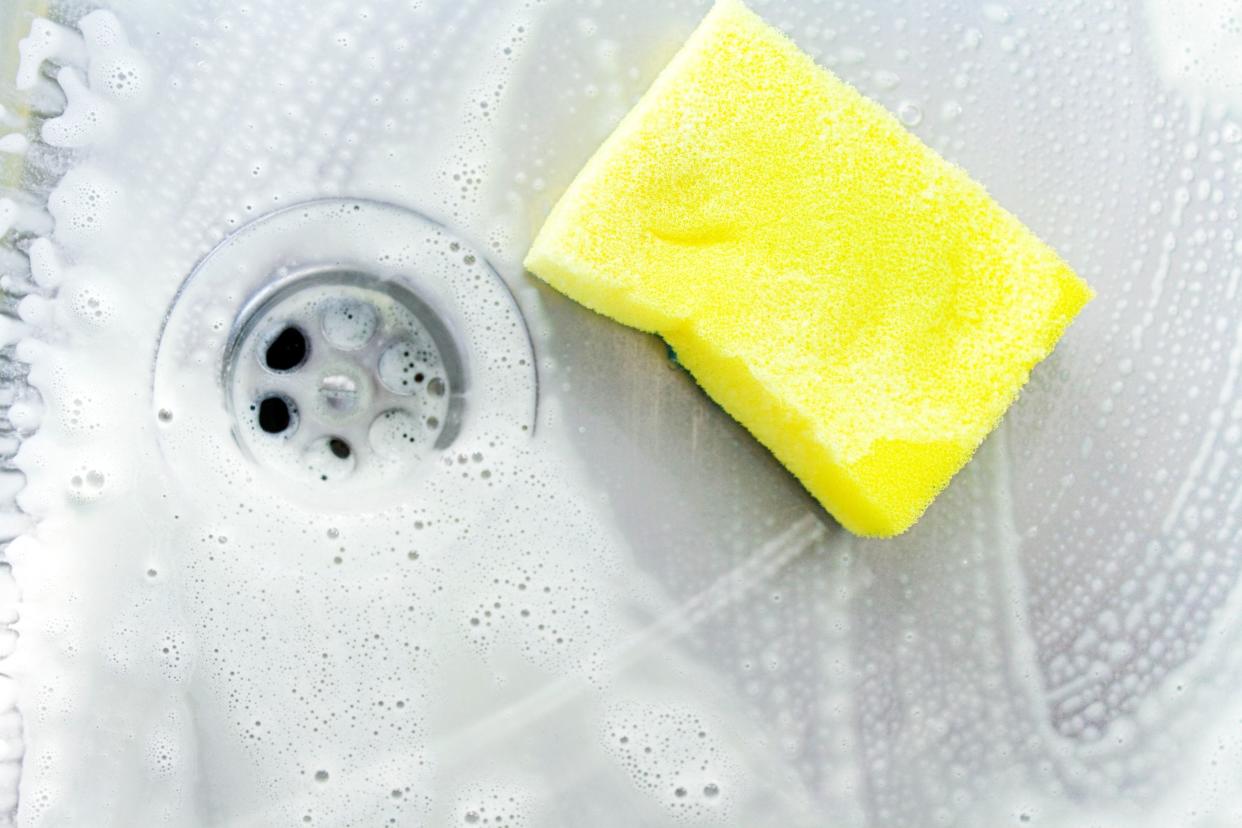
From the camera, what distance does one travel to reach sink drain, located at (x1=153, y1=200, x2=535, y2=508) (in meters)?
0.69

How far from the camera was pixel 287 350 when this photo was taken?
72 cm

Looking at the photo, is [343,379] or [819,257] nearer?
[819,257]

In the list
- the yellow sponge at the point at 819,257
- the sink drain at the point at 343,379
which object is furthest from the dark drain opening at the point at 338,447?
the yellow sponge at the point at 819,257

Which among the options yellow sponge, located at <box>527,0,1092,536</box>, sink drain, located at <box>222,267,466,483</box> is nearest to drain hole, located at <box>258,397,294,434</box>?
sink drain, located at <box>222,267,466,483</box>

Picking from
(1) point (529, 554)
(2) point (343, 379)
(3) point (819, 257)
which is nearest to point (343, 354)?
(2) point (343, 379)

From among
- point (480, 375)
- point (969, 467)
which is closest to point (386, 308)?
point (480, 375)

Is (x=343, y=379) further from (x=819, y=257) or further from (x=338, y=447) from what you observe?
(x=819, y=257)

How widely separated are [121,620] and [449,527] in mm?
212

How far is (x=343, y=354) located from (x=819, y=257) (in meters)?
0.31

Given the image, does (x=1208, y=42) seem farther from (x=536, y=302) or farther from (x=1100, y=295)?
(x=536, y=302)

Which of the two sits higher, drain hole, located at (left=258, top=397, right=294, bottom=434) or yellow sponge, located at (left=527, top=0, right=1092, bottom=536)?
yellow sponge, located at (left=527, top=0, right=1092, bottom=536)

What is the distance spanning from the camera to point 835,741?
2.26ft

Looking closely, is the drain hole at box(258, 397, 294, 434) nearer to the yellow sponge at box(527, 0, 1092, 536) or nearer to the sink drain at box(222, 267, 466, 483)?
the sink drain at box(222, 267, 466, 483)

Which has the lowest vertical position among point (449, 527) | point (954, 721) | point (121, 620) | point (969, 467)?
point (121, 620)
